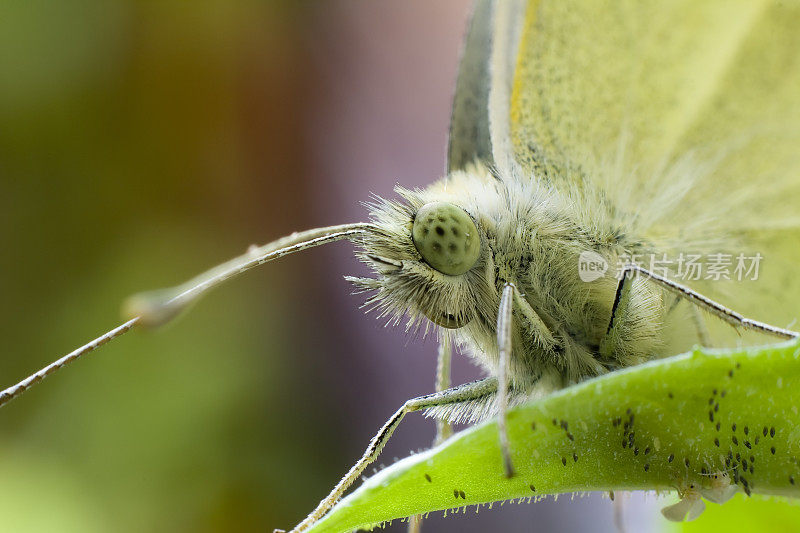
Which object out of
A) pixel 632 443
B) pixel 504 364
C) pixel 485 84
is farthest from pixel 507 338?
pixel 485 84

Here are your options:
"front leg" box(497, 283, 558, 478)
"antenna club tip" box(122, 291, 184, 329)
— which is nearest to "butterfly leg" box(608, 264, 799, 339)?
"front leg" box(497, 283, 558, 478)

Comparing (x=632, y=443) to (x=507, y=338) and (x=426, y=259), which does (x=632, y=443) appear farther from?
(x=426, y=259)

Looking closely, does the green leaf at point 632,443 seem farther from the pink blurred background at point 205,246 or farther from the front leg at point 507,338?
the pink blurred background at point 205,246

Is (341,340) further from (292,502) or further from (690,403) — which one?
(690,403)

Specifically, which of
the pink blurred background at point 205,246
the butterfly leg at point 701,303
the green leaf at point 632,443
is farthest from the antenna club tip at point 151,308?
the pink blurred background at point 205,246

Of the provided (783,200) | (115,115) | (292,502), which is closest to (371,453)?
(783,200)
